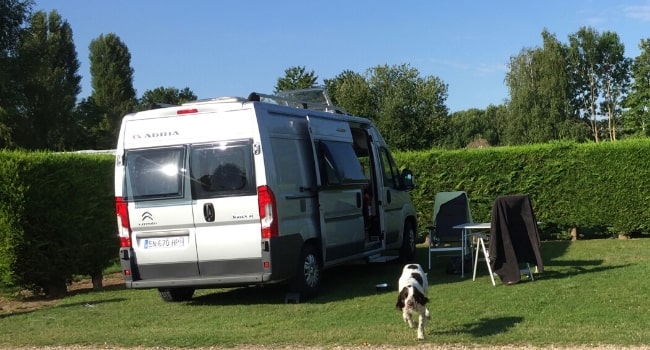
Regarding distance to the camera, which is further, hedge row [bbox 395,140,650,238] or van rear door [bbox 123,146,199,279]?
hedge row [bbox 395,140,650,238]

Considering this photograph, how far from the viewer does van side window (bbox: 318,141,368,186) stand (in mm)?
9500

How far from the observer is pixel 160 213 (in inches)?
337

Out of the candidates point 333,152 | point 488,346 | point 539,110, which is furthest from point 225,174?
point 539,110

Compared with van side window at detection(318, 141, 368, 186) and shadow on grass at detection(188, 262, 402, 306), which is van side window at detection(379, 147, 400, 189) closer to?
van side window at detection(318, 141, 368, 186)

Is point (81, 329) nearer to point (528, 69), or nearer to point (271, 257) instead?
point (271, 257)

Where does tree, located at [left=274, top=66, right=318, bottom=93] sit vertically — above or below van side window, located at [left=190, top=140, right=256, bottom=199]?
above

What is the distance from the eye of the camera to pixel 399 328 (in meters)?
6.76

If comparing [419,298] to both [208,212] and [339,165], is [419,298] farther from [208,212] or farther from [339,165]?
[339,165]

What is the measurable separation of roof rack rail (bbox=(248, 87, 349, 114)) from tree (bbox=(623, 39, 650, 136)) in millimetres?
45289

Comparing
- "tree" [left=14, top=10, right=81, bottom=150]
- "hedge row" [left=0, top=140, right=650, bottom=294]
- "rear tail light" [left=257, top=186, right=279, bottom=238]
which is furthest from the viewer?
"tree" [left=14, top=10, right=81, bottom=150]

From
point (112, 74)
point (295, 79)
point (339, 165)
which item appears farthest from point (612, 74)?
point (339, 165)

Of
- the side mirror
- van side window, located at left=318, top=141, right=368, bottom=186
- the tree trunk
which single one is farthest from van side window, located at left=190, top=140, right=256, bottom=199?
the side mirror

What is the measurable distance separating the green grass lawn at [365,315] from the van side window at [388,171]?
174 centimetres

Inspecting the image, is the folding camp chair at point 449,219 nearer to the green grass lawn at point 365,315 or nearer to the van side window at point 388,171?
the green grass lawn at point 365,315
